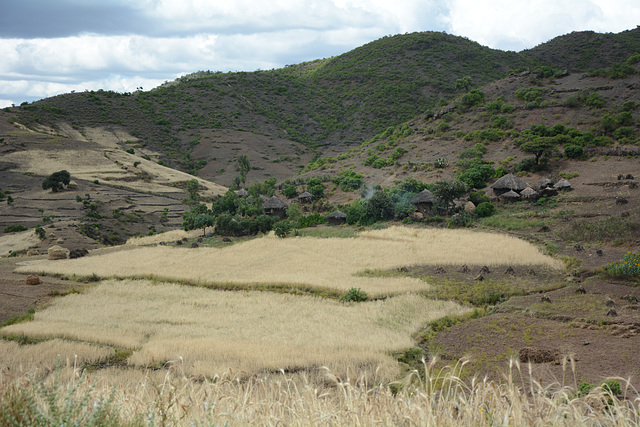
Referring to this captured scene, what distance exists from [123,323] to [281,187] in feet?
145

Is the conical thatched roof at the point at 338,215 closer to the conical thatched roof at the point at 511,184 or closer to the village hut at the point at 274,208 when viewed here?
the village hut at the point at 274,208

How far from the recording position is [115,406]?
17.8 feet

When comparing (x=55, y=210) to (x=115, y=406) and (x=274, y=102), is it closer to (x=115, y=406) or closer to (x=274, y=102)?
(x=115, y=406)

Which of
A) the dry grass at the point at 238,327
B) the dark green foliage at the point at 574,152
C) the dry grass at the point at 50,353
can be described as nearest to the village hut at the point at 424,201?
the dark green foliage at the point at 574,152

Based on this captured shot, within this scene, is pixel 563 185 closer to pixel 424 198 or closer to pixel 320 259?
pixel 424 198

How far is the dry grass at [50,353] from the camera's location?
1466cm

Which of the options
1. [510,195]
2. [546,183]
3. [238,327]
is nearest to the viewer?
[238,327]

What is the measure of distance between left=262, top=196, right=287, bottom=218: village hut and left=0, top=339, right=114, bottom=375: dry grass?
113 ft

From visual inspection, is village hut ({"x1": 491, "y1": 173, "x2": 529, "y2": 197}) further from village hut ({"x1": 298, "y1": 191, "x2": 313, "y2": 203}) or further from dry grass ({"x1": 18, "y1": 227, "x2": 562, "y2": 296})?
village hut ({"x1": 298, "y1": 191, "x2": 313, "y2": 203})

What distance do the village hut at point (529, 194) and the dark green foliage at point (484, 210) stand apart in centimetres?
395

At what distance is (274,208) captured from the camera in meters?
50.9

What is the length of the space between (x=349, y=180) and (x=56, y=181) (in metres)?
42.4

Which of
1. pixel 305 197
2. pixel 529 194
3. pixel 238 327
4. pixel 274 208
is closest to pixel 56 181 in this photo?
pixel 274 208

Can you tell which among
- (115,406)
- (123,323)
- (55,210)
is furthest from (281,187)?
(115,406)
